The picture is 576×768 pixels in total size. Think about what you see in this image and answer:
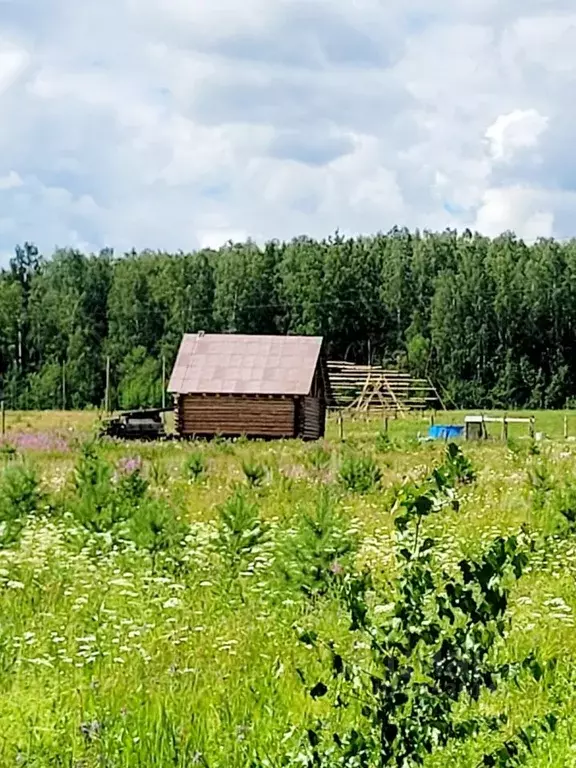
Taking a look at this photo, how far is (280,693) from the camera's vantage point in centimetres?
584

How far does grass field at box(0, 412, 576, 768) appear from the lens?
16.8 ft

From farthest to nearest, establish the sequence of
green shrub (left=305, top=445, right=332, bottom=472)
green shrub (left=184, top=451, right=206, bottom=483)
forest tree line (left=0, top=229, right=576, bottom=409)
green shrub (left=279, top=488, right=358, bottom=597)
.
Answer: forest tree line (left=0, top=229, right=576, bottom=409) → green shrub (left=305, top=445, right=332, bottom=472) → green shrub (left=184, top=451, right=206, bottom=483) → green shrub (left=279, top=488, right=358, bottom=597)

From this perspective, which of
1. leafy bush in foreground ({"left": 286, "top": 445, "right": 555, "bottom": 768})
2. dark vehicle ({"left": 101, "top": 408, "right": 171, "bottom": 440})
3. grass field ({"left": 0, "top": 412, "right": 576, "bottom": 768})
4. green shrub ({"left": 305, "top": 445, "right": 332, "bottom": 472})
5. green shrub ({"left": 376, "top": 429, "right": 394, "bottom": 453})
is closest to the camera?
leafy bush in foreground ({"left": 286, "top": 445, "right": 555, "bottom": 768})

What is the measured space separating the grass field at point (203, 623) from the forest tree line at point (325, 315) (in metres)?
69.4

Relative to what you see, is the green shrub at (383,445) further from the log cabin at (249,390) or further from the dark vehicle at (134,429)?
the dark vehicle at (134,429)

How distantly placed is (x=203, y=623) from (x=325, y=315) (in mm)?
79977

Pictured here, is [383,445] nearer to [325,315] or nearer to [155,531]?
[155,531]

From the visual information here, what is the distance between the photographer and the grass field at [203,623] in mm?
5109

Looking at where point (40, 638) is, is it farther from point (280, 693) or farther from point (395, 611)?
point (395, 611)

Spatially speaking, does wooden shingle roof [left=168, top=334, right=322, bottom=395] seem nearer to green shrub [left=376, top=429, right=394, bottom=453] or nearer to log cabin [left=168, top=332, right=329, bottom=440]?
log cabin [left=168, top=332, right=329, bottom=440]

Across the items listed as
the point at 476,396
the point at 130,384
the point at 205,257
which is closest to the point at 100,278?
the point at 205,257

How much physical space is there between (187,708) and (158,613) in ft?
6.18

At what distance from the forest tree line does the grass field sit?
2732 inches

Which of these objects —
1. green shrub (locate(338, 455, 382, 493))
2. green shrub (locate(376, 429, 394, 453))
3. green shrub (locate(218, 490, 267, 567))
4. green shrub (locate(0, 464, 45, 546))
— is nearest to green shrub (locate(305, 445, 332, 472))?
green shrub (locate(338, 455, 382, 493))
